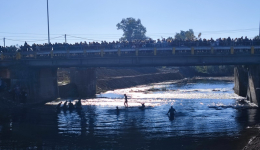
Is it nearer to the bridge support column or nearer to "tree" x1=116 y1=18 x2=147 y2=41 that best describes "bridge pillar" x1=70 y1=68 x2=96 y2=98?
the bridge support column

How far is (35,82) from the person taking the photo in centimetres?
5156

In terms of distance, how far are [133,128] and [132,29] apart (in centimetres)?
13913

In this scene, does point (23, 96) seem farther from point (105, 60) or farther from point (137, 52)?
point (137, 52)

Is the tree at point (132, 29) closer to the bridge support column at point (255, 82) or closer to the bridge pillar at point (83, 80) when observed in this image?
the bridge pillar at point (83, 80)

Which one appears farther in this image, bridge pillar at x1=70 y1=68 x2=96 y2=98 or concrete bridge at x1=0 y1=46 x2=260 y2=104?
bridge pillar at x1=70 y1=68 x2=96 y2=98

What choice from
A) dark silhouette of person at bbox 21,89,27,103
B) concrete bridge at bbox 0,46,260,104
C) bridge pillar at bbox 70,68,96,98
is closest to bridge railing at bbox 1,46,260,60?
concrete bridge at bbox 0,46,260,104

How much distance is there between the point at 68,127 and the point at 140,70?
82597 mm

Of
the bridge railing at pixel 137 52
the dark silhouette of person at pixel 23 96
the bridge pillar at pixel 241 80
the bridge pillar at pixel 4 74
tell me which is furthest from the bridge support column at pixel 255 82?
the bridge pillar at pixel 4 74

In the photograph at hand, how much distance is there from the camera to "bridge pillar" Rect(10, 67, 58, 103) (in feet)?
165

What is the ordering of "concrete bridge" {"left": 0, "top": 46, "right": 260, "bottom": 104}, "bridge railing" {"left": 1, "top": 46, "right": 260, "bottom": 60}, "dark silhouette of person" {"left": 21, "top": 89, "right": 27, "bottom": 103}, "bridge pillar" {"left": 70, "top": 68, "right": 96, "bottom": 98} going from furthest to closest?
1. "bridge pillar" {"left": 70, "top": 68, "right": 96, "bottom": 98}
2. "dark silhouette of person" {"left": 21, "top": 89, "right": 27, "bottom": 103}
3. "concrete bridge" {"left": 0, "top": 46, "right": 260, "bottom": 104}
4. "bridge railing" {"left": 1, "top": 46, "right": 260, "bottom": 60}

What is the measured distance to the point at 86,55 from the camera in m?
46.9

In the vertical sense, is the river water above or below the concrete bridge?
below

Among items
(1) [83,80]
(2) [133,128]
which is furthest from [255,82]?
(1) [83,80]

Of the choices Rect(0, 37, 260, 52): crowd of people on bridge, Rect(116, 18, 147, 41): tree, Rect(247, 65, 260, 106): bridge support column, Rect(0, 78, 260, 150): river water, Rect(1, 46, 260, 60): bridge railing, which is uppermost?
Rect(116, 18, 147, 41): tree
